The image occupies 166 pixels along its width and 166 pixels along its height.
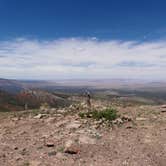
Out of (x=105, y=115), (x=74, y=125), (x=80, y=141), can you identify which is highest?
(x=105, y=115)

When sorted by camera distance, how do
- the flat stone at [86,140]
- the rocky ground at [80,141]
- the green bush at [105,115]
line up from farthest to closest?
the green bush at [105,115]
the flat stone at [86,140]
the rocky ground at [80,141]

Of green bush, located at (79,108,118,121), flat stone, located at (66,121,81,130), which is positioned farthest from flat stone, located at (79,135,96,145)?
green bush, located at (79,108,118,121)

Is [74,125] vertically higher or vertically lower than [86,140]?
higher

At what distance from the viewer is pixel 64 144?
13.2 metres

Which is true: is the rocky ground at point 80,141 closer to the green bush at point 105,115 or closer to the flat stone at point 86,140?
the flat stone at point 86,140

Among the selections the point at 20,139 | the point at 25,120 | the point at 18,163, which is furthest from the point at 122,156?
the point at 25,120

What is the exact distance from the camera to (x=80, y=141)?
13.5 m

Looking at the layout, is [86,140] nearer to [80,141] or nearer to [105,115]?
[80,141]

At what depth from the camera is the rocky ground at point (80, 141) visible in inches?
464

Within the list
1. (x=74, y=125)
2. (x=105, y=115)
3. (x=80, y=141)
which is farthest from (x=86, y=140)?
(x=105, y=115)

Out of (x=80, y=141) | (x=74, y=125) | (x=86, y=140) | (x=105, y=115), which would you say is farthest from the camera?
(x=105, y=115)

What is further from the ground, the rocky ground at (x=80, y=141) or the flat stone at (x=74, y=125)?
the flat stone at (x=74, y=125)

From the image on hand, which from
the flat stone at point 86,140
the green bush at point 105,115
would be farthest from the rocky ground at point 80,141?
the green bush at point 105,115

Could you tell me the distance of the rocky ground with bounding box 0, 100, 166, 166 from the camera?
11.8m
